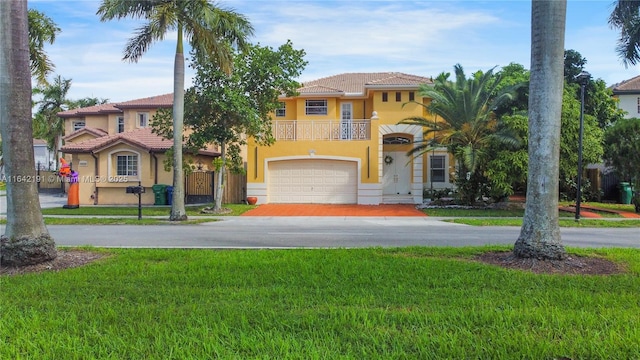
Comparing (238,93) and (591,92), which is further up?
(591,92)

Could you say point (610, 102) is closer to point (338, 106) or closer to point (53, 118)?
point (338, 106)

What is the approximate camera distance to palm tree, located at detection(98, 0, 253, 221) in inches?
639

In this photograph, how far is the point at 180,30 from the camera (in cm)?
1717

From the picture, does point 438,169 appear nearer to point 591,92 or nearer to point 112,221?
point 591,92

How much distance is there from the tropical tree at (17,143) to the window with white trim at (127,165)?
18.8 m

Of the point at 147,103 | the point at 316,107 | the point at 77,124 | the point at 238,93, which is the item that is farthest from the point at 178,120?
the point at 77,124

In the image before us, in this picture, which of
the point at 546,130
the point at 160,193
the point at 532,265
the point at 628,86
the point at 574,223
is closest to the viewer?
the point at 532,265

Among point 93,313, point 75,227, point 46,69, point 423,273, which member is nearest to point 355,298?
point 423,273

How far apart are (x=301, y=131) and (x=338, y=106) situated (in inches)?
156

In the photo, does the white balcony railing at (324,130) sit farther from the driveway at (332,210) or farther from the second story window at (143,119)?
the second story window at (143,119)

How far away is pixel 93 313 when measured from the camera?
486 cm

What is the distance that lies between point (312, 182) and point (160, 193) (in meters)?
8.02

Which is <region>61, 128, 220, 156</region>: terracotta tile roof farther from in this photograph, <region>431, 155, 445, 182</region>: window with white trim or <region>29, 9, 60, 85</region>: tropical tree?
<region>431, 155, 445, 182</region>: window with white trim

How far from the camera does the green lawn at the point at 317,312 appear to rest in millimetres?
3945
